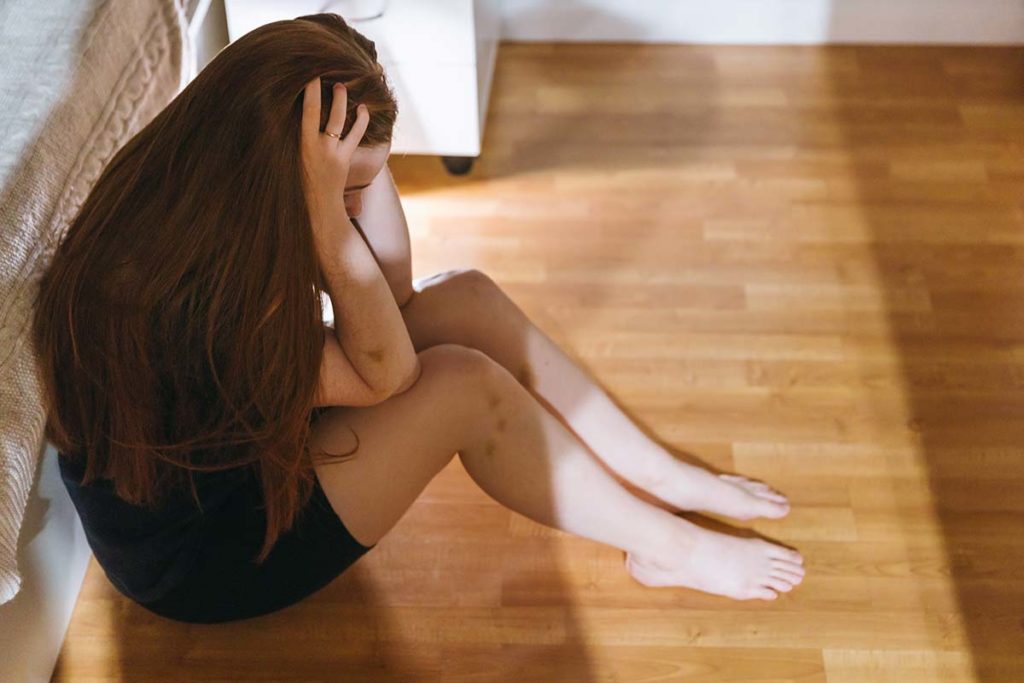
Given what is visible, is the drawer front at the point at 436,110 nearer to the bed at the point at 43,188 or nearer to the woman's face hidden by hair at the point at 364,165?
the bed at the point at 43,188

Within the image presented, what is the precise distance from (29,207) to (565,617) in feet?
2.46

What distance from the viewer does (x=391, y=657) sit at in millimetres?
1339

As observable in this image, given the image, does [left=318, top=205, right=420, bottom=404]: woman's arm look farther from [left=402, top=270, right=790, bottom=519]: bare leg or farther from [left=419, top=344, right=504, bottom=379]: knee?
[left=402, top=270, right=790, bottom=519]: bare leg

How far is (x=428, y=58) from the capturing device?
6.15 feet

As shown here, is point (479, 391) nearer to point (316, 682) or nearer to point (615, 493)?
point (615, 493)

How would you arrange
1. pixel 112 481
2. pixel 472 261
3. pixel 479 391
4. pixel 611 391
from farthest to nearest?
pixel 472 261 < pixel 611 391 < pixel 479 391 < pixel 112 481

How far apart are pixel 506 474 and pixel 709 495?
1.04 ft

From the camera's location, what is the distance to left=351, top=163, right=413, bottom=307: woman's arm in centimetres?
133

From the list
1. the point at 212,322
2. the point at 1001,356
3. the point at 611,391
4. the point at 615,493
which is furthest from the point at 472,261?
the point at 212,322

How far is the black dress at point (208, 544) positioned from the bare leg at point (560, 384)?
0.95ft

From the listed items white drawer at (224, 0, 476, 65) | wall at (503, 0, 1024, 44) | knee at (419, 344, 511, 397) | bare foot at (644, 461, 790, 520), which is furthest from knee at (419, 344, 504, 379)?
wall at (503, 0, 1024, 44)

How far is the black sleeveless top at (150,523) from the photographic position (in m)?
1.10

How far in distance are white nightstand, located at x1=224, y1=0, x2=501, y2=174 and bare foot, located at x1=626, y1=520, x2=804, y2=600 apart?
88cm

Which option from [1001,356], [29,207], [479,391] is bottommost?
[1001,356]
